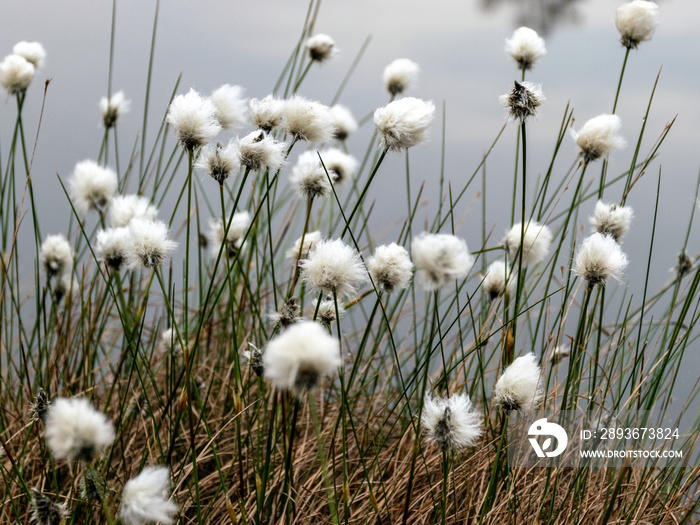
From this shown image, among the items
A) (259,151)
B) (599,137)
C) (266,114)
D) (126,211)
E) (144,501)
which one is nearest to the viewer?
(144,501)

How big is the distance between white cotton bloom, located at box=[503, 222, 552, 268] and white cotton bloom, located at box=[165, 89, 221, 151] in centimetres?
68

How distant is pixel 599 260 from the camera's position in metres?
1.26

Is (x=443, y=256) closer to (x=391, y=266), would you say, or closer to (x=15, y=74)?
(x=391, y=266)

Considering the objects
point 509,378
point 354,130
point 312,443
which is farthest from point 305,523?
point 354,130

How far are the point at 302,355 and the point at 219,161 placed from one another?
600 millimetres

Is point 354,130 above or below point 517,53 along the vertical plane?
above

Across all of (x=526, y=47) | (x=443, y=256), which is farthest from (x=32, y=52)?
(x=443, y=256)

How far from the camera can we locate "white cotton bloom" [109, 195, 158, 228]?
1.50 m

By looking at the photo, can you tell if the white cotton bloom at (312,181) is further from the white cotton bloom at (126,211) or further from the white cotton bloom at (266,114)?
the white cotton bloom at (126,211)

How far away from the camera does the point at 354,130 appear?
7.86 ft

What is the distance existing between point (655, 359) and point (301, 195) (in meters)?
0.98

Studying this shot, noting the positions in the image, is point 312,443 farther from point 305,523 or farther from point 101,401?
point 101,401

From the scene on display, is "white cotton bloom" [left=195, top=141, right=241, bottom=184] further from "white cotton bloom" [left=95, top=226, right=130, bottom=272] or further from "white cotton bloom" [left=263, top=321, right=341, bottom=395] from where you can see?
"white cotton bloom" [left=263, top=321, right=341, bottom=395]

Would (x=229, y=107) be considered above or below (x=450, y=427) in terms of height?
above
